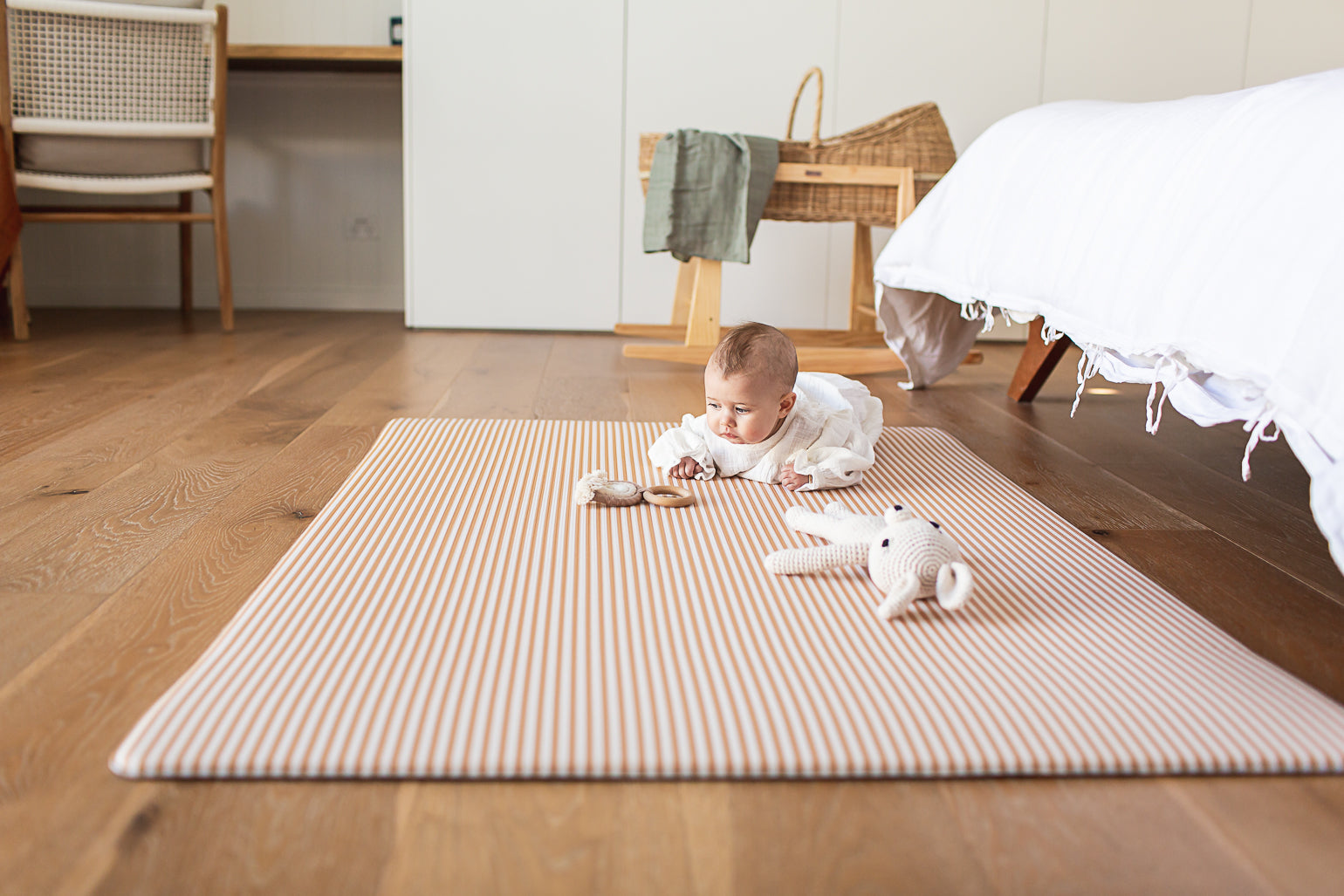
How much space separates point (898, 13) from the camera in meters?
2.90

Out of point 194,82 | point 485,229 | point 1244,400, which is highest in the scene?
point 194,82

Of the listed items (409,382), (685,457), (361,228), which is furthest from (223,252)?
(685,457)

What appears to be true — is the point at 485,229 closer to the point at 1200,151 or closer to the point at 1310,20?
the point at 1200,151

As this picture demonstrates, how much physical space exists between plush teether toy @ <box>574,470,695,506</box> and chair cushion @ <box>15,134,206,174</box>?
76.8 inches

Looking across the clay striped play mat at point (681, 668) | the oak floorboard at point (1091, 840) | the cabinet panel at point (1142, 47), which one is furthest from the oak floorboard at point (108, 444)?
the cabinet panel at point (1142, 47)

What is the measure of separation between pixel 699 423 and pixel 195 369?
1291mm

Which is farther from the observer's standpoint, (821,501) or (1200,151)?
(821,501)

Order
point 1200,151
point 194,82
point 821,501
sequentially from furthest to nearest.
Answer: point 194,82
point 821,501
point 1200,151

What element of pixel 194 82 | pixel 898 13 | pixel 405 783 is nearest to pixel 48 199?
pixel 194 82

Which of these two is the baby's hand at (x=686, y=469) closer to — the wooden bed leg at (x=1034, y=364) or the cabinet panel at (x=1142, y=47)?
the wooden bed leg at (x=1034, y=364)

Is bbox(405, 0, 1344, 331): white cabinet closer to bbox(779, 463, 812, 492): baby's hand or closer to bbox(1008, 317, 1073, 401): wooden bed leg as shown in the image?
bbox(1008, 317, 1073, 401): wooden bed leg

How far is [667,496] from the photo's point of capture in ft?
4.24

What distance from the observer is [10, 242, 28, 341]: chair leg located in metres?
2.55

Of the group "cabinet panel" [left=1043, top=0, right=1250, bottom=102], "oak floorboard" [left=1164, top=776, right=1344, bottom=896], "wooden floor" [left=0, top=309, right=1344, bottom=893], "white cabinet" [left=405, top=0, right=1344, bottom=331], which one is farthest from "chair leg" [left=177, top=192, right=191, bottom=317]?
"oak floorboard" [left=1164, top=776, right=1344, bottom=896]
